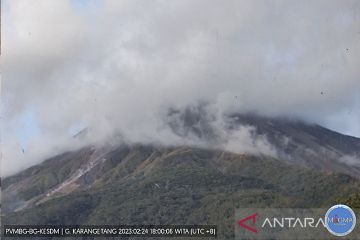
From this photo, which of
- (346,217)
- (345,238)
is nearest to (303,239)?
(345,238)

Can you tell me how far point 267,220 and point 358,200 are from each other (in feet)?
162

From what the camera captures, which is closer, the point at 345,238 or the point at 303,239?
the point at 345,238

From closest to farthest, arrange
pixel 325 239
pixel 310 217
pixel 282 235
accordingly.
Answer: pixel 310 217 < pixel 325 239 < pixel 282 235

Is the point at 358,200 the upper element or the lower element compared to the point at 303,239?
upper

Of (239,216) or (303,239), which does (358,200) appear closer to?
(303,239)

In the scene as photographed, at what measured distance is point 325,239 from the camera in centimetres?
12175

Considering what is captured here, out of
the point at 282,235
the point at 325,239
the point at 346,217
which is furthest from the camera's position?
the point at 282,235

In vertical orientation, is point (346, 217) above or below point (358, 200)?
below

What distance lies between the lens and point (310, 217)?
4230 inches

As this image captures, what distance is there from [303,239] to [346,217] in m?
65.7

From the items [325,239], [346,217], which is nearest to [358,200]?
[325,239]

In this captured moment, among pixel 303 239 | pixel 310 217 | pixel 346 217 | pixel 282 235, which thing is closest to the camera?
pixel 346 217

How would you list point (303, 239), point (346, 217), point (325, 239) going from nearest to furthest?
point (346, 217), point (325, 239), point (303, 239)

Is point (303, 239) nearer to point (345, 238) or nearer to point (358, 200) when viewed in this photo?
point (358, 200)
